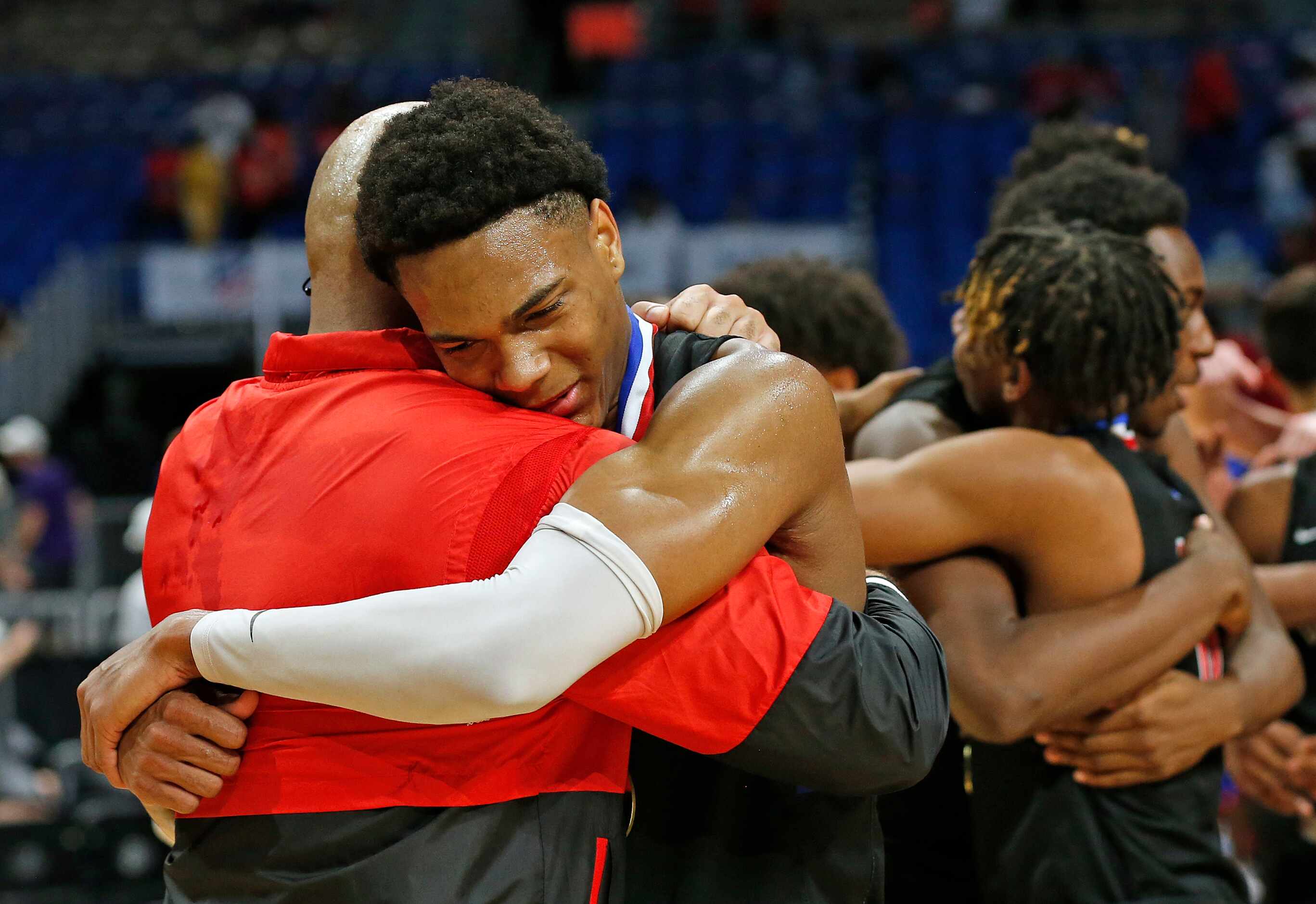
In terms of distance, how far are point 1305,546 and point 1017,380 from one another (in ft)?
4.05

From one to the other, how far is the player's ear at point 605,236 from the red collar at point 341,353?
0.30m

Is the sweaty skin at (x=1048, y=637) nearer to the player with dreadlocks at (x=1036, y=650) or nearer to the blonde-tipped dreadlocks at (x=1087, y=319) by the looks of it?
the player with dreadlocks at (x=1036, y=650)

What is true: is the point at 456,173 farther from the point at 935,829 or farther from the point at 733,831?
the point at 935,829

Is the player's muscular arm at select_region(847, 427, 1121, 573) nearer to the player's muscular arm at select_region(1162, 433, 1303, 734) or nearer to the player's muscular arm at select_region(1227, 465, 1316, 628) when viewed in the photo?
the player's muscular arm at select_region(1162, 433, 1303, 734)

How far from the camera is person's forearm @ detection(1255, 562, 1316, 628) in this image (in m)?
3.12

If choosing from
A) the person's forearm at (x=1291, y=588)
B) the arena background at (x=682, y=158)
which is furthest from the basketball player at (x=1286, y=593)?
the arena background at (x=682, y=158)

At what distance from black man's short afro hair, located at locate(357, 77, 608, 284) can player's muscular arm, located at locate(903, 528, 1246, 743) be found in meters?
1.07

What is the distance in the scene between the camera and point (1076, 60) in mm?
11742

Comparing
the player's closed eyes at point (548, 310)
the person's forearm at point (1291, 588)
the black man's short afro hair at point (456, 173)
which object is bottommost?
the person's forearm at point (1291, 588)

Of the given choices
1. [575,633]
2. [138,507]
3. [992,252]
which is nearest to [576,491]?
[575,633]

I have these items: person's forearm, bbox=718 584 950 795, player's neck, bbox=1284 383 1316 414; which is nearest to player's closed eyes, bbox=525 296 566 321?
person's forearm, bbox=718 584 950 795

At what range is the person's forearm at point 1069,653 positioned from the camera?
7.61 ft

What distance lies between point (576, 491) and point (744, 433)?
8.6 inches

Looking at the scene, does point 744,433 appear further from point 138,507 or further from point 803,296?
point 138,507
